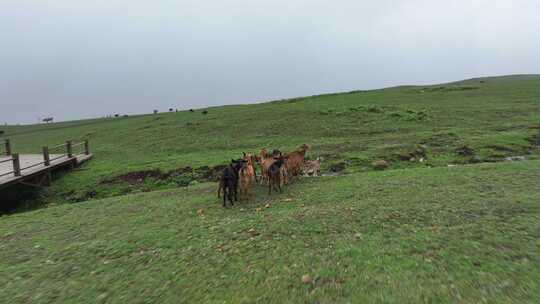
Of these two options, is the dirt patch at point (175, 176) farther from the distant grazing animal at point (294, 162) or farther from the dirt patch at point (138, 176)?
the distant grazing animal at point (294, 162)

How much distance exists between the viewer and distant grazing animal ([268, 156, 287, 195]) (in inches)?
452

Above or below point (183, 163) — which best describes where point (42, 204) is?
below

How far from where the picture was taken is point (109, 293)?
534cm

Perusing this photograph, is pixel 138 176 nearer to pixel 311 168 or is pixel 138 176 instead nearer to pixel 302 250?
pixel 311 168

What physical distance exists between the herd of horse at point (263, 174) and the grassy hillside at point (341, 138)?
13.5ft

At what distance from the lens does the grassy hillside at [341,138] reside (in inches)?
719

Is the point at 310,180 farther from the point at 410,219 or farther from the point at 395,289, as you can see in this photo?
the point at 395,289

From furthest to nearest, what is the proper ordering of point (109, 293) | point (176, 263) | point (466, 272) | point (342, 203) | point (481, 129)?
point (481, 129)
point (342, 203)
point (176, 263)
point (109, 293)
point (466, 272)

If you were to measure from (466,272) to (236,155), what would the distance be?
17.9 metres

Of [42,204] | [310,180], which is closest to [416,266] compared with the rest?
[310,180]

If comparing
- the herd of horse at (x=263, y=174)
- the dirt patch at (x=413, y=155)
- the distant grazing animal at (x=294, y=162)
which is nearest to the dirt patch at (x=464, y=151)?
the dirt patch at (x=413, y=155)

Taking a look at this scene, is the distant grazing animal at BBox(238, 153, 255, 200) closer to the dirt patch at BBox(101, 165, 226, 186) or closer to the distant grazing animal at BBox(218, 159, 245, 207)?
the distant grazing animal at BBox(218, 159, 245, 207)

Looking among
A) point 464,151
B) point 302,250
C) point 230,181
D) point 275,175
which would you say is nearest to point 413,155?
point 464,151

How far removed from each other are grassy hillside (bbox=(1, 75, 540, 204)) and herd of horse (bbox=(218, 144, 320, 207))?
13.5 ft
